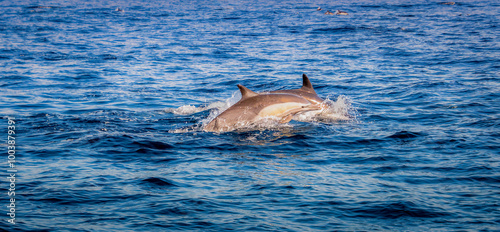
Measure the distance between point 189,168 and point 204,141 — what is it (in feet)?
6.88

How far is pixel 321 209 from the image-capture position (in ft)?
27.3

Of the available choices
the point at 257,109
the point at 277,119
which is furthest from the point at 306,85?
the point at 257,109

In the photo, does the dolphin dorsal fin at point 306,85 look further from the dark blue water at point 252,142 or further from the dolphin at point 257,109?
the dark blue water at point 252,142

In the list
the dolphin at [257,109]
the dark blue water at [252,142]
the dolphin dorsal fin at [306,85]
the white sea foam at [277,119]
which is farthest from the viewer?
the dolphin dorsal fin at [306,85]

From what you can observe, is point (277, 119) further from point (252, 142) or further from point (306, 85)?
point (306, 85)

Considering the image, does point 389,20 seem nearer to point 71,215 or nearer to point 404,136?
point 404,136

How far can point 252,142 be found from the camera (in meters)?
12.3

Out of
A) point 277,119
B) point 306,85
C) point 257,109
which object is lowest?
point 277,119

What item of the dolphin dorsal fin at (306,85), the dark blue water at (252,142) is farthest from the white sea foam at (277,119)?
the dolphin dorsal fin at (306,85)

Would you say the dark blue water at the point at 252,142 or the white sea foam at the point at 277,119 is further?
the white sea foam at the point at 277,119

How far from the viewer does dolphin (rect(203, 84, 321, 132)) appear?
1334cm

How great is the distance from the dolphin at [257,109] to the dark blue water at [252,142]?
1.21 ft

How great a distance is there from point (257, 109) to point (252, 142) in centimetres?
152

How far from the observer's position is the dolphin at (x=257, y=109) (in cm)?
1334
